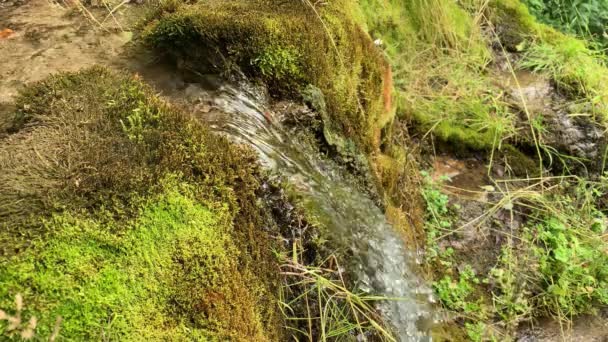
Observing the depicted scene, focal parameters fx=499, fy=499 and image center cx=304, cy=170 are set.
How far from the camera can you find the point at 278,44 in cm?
238

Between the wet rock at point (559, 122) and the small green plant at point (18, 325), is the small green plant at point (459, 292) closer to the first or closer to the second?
the wet rock at point (559, 122)

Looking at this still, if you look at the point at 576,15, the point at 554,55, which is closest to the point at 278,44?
the point at 554,55

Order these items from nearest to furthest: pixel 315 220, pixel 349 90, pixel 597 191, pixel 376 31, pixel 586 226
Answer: pixel 315 220
pixel 349 90
pixel 586 226
pixel 597 191
pixel 376 31

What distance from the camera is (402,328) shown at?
7.23 ft

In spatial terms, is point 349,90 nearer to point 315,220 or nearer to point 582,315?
point 315,220

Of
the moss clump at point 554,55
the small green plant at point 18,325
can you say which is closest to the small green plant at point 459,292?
the moss clump at point 554,55

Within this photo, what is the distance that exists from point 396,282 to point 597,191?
2.42 metres

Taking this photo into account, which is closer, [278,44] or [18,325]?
[18,325]

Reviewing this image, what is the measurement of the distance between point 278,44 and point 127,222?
1302 mm

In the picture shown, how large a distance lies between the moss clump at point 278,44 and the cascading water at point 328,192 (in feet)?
0.48

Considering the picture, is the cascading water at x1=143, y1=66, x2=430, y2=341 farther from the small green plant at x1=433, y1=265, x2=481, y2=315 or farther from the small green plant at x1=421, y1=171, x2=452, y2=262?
the small green plant at x1=421, y1=171, x2=452, y2=262

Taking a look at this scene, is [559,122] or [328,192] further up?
[328,192]

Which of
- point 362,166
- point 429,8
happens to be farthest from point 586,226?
point 429,8

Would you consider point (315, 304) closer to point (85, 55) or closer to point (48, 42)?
point (85, 55)
